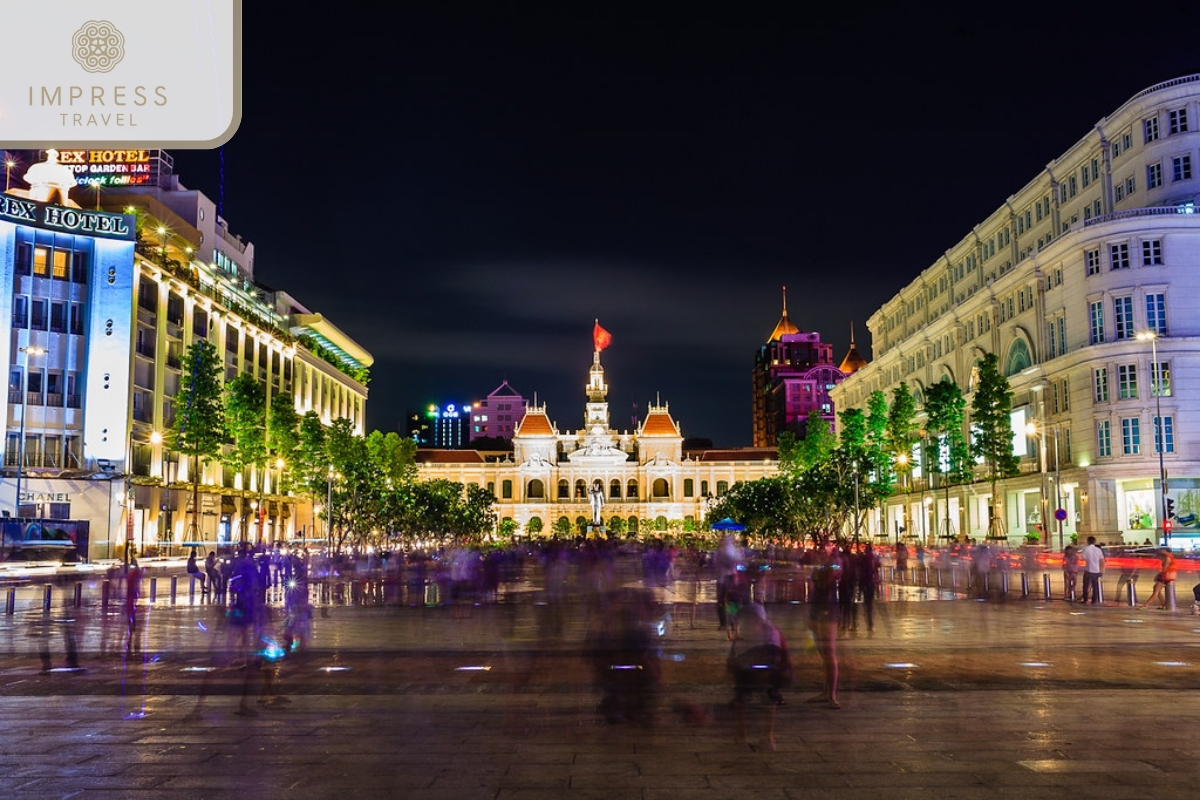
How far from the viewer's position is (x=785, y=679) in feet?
37.5

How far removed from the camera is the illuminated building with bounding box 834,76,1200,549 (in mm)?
60375

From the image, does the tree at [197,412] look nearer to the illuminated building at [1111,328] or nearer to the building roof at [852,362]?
the illuminated building at [1111,328]

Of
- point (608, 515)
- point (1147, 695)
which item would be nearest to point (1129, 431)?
point (1147, 695)

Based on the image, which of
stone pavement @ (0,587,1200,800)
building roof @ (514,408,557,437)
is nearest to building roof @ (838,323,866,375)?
building roof @ (514,408,557,437)

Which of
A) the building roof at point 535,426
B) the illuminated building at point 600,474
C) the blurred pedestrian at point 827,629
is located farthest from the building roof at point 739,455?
the blurred pedestrian at point 827,629

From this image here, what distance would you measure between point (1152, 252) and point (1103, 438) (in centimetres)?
1108

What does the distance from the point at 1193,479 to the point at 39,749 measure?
63.0m

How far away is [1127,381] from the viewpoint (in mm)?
61781

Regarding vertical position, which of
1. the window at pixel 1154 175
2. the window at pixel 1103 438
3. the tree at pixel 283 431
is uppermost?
the window at pixel 1154 175

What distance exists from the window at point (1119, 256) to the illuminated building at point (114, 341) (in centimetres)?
5627

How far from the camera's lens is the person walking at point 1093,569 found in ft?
98.3

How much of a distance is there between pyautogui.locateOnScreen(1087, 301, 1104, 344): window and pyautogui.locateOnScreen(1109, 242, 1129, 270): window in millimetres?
2322

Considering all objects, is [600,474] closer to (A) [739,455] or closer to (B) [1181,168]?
(A) [739,455]

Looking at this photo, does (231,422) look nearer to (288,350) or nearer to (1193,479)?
(288,350)
